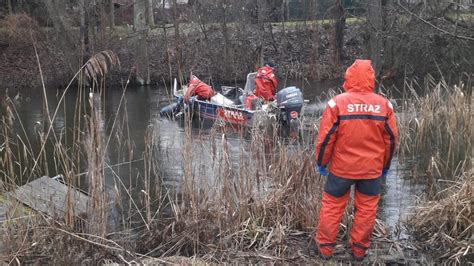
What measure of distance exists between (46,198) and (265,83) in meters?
8.00

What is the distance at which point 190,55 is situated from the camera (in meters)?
23.8

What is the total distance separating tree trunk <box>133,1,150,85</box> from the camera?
2219 cm

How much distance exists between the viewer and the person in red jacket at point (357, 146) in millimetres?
4602

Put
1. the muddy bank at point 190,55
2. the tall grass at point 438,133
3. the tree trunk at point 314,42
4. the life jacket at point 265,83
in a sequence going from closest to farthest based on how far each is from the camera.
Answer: the tall grass at point 438,133, the life jacket at point 265,83, the muddy bank at point 190,55, the tree trunk at point 314,42

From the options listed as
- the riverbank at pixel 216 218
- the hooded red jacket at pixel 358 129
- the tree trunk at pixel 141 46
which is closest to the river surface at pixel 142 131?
the riverbank at pixel 216 218

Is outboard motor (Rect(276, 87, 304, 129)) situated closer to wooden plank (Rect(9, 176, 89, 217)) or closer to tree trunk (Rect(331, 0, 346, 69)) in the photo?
wooden plank (Rect(9, 176, 89, 217))

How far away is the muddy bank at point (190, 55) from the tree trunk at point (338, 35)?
12.1 inches

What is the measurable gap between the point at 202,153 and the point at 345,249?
6.20ft

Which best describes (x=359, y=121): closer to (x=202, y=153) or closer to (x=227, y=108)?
(x=202, y=153)

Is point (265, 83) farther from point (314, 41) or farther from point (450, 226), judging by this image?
point (314, 41)

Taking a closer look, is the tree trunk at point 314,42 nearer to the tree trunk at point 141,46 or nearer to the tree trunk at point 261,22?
the tree trunk at point 261,22

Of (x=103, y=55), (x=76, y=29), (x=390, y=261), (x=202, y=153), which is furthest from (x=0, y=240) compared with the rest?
(x=76, y=29)

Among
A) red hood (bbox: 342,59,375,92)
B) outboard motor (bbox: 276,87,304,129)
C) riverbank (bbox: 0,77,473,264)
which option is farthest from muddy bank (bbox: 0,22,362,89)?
red hood (bbox: 342,59,375,92)

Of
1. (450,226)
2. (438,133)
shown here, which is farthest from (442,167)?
(450,226)
